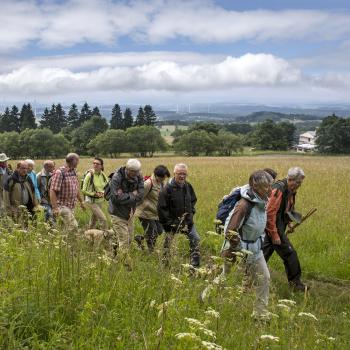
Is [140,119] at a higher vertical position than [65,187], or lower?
higher

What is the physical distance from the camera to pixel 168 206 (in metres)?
8.20

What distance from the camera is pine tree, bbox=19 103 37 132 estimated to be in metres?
123

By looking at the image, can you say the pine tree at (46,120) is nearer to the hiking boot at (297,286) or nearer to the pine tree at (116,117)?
the pine tree at (116,117)

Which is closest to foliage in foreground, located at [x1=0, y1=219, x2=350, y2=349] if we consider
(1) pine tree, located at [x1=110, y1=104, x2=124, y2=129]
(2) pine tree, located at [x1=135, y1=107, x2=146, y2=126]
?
(2) pine tree, located at [x1=135, y1=107, x2=146, y2=126]

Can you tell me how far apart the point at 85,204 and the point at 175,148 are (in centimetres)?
9806

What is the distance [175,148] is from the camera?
10894cm

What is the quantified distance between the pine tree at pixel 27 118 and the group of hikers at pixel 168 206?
388ft

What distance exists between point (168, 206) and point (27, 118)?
123m

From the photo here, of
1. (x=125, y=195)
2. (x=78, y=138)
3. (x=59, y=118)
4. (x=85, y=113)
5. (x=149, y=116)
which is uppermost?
(x=85, y=113)

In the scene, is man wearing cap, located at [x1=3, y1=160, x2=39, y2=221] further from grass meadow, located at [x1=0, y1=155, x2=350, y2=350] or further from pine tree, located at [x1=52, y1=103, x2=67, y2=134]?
pine tree, located at [x1=52, y1=103, x2=67, y2=134]

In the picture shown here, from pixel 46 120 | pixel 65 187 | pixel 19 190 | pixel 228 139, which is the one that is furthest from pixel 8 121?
pixel 65 187

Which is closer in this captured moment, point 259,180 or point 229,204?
point 259,180

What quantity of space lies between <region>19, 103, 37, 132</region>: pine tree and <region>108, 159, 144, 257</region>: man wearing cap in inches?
4743

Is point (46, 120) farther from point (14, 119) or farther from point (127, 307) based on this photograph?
point (127, 307)
